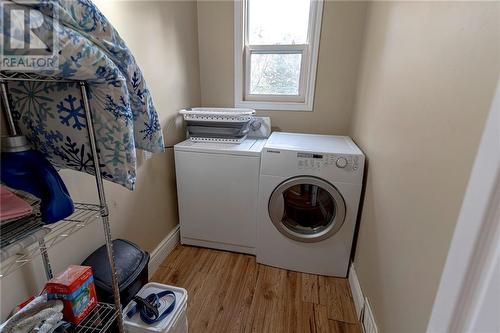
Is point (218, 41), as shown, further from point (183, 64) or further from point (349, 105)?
point (349, 105)

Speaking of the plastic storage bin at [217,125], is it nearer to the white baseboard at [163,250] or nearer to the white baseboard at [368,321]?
the white baseboard at [163,250]

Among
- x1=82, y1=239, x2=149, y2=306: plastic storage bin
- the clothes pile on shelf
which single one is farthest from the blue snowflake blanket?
x1=82, y1=239, x2=149, y2=306: plastic storage bin

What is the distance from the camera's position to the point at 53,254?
104 centimetres

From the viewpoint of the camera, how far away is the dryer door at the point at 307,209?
5.30 ft

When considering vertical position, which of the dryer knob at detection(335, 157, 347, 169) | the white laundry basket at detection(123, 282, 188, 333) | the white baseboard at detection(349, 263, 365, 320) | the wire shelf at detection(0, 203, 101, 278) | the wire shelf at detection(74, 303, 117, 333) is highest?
the dryer knob at detection(335, 157, 347, 169)

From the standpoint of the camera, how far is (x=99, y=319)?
970 millimetres

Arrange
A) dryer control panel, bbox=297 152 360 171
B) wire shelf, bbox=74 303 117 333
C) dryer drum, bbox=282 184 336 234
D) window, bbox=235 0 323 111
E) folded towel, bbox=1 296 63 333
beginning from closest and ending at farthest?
folded towel, bbox=1 296 63 333
wire shelf, bbox=74 303 117 333
dryer control panel, bbox=297 152 360 171
dryer drum, bbox=282 184 336 234
window, bbox=235 0 323 111

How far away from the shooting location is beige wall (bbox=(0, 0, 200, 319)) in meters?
1.08

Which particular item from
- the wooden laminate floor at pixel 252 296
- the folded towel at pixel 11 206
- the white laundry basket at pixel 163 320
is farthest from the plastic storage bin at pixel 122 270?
the folded towel at pixel 11 206

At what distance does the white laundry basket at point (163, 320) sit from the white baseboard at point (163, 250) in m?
0.53

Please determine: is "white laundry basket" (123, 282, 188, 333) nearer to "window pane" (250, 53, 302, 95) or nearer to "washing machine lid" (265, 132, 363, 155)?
"washing machine lid" (265, 132, 363, 155)

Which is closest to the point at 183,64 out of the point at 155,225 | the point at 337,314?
the point at 155,225

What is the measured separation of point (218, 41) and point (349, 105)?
127 cm

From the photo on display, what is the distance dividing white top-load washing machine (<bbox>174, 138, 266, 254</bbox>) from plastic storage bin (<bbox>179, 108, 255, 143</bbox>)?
0.08m
